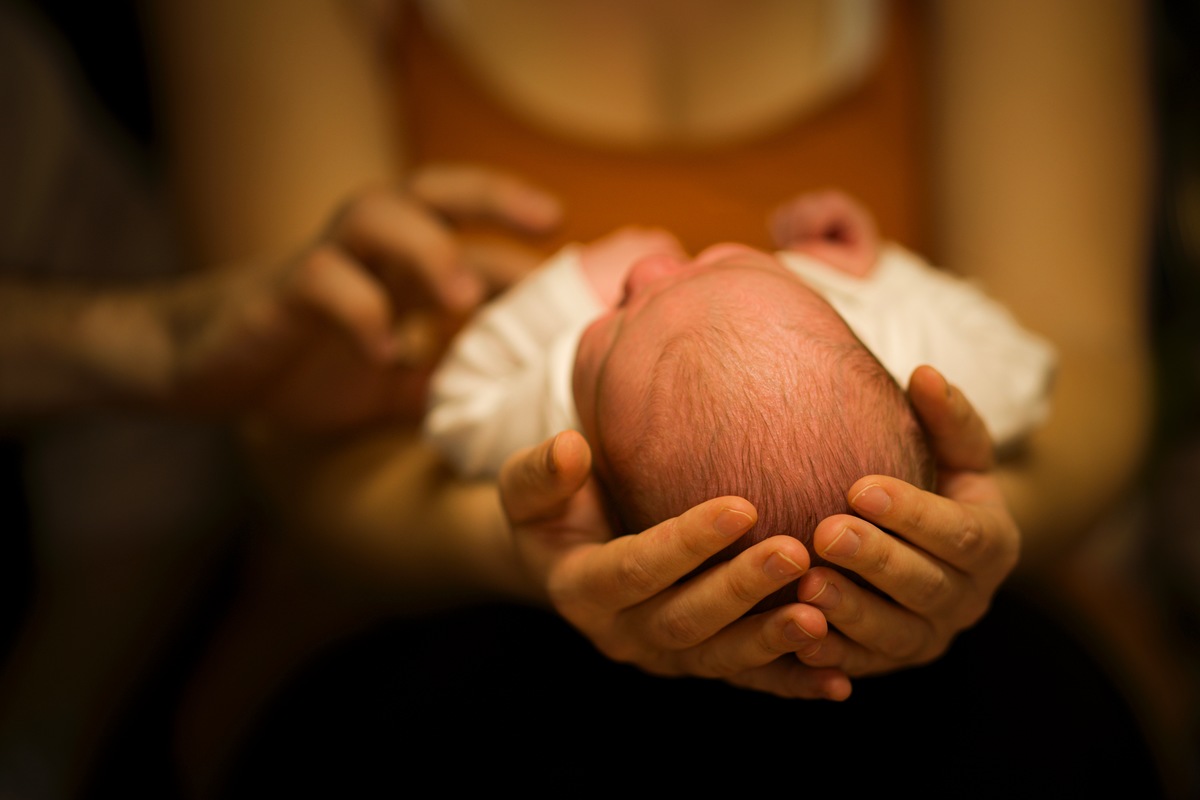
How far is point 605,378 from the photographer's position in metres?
0.53

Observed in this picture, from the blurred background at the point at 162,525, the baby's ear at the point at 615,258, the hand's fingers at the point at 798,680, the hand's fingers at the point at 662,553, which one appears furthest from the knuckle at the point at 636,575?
the blurred background at the point at 162,525

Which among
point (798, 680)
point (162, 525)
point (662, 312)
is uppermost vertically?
point (662, 312)

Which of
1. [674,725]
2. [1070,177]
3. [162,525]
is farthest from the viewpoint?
[162,525]

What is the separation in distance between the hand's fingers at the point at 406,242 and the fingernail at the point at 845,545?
18.3 inches

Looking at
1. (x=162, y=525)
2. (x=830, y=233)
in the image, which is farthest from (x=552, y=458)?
(x=162, y=525)

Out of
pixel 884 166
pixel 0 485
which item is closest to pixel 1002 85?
pixel 884 166

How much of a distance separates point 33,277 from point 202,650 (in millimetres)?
598

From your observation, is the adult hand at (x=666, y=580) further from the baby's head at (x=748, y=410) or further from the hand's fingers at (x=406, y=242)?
the hand's fingers at (x=406, y=242)

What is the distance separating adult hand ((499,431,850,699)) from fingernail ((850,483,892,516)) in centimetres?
5

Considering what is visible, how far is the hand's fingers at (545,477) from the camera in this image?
449 millimetres

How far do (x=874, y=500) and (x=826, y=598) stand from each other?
0.06 m

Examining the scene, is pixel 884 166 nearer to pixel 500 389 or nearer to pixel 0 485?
pixel 500 389

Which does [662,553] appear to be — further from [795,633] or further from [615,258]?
[615,258]

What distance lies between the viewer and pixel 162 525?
134 cm
